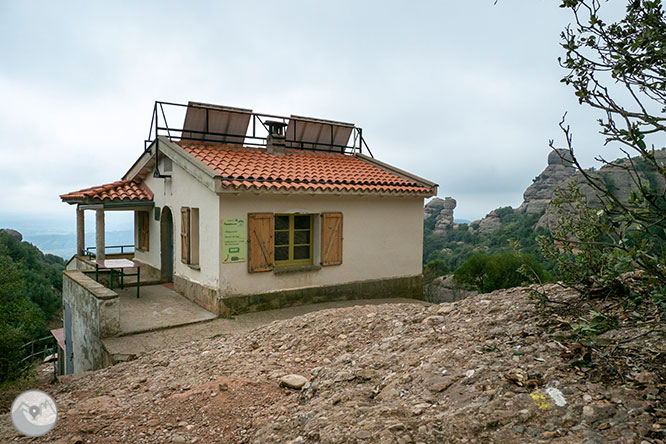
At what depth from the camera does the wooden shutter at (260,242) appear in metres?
8.87

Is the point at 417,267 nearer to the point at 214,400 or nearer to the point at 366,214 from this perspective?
the point at 366,214

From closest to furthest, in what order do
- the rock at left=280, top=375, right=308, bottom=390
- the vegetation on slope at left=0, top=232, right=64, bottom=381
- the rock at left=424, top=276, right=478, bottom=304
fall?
the rock at left=280, top=375, right=308, bottom=390 → the vegetation on slope at left=0, top=232, right=64, bottom=381 → the rock at left=424, top=276, right=478, bottom=304

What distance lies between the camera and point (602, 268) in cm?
362

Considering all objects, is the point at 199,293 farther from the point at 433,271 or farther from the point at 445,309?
the point at 433,271

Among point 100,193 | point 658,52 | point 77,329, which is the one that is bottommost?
point 77,329

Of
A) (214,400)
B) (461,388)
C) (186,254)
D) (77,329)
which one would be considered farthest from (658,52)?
(77,329)

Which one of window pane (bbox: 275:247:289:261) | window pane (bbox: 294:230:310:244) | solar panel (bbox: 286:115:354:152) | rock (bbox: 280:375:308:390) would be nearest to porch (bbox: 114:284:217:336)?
window pane (bbox: 275:247:289:261)

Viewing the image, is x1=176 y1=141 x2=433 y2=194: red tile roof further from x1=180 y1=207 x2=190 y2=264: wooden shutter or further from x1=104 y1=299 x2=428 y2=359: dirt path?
x1=104 y1=299 x2=428 y2=359: dirt path

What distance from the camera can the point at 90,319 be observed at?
8023 mm

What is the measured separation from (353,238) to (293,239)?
1534mm

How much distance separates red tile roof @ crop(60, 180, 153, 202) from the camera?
10125 mm

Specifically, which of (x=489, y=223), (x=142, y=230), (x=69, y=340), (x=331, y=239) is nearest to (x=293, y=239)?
(x=331, y=239)

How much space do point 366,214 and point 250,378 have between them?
21.9 feet

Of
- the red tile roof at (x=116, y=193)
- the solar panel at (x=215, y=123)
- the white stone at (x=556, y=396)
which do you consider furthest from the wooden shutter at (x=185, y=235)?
the white stone at (x=556, y=396)
